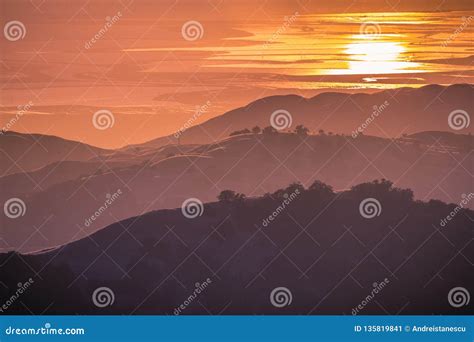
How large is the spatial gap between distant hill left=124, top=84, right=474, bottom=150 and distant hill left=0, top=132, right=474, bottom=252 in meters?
0.09

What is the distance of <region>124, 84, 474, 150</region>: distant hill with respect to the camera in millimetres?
10234

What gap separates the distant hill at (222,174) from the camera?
404 inches

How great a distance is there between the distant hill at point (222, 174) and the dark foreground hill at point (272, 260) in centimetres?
11

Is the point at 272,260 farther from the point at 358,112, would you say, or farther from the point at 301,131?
the point at 358,112

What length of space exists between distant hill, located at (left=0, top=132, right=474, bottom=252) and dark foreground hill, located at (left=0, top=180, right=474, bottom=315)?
0.37 feet

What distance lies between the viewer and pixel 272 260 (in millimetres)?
10250

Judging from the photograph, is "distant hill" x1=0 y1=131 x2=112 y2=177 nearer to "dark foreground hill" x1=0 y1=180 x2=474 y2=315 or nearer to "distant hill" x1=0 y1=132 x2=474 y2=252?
"distant hill" x1=0 y1=132 x2=474 y2=252

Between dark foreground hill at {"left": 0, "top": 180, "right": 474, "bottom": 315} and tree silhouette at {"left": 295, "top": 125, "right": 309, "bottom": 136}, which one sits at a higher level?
tree silhouette at {"left": 295, "top": 125, "right": 309, "bottom": 136}

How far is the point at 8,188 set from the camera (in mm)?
10242

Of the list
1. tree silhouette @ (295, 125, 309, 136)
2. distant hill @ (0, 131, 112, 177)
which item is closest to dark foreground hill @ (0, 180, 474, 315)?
tree silhouette @ (295, 125, 309, 136)

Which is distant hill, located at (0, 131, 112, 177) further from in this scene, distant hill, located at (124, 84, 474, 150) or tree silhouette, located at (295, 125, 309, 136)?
tree silhouette, located at (295, 125, 309, 136)
